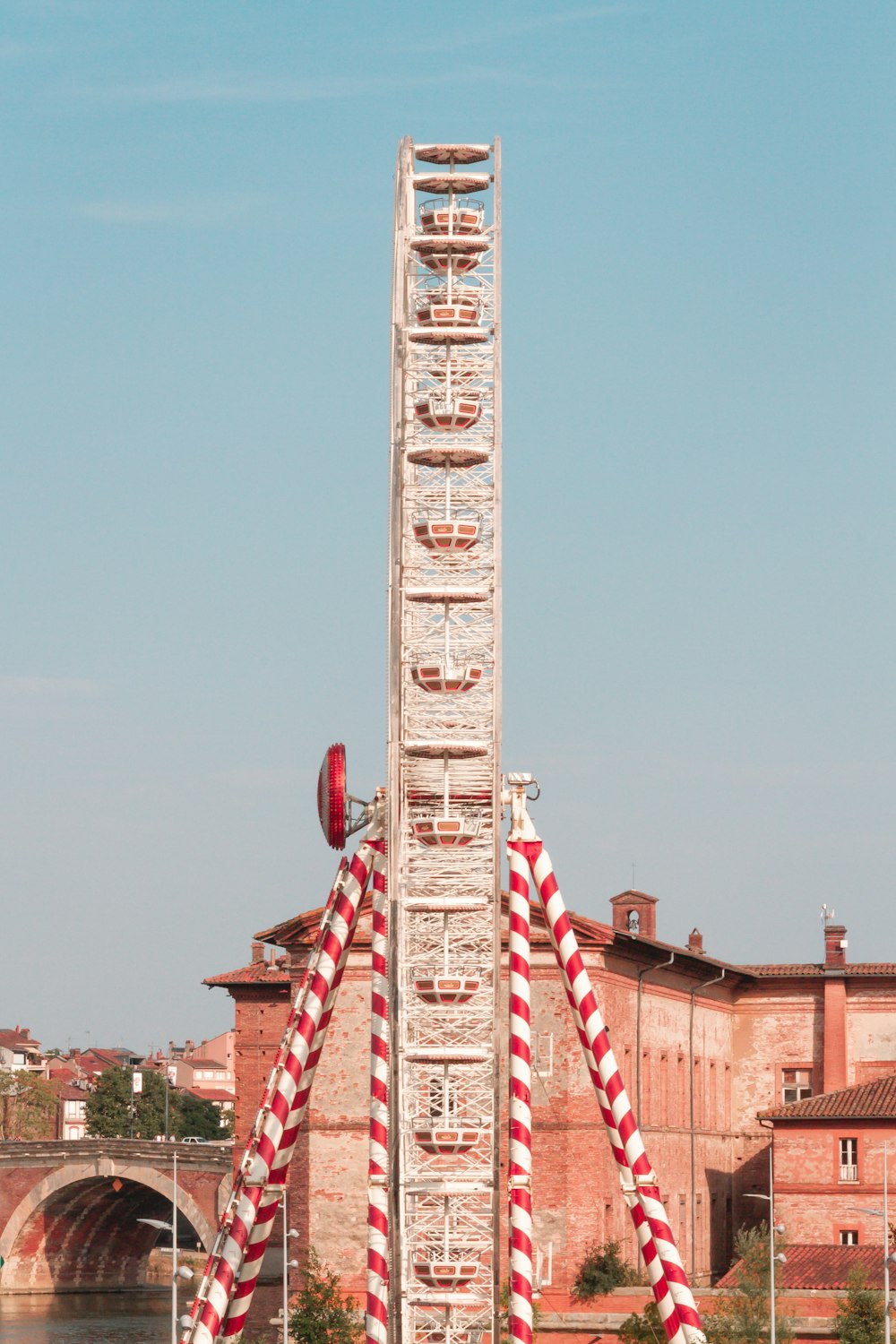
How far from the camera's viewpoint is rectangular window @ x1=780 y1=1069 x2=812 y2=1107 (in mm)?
81938

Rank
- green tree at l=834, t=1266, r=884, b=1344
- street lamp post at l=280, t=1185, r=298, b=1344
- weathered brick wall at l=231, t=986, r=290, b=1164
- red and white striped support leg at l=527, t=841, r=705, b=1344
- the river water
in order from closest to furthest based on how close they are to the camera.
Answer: red and white striped support leg at l=527, t=841, r=705, b=1344 < green tree at l=834, t=1266, r=884, b=1344 < street lamp post at l=280, t=1185, r=298, b=1344 < weathered brick wall at l=231, t=986, r=290, b=1164 < the river water

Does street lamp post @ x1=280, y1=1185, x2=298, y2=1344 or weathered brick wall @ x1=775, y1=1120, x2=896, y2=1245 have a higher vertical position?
weathered brick wall @ x1=775, y1=1120, x2=896, y2=1245

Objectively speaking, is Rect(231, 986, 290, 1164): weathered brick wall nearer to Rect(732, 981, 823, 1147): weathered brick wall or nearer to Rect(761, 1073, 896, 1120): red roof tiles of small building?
Rect(761, 1073, 896, 1120): red roof tiles of small building

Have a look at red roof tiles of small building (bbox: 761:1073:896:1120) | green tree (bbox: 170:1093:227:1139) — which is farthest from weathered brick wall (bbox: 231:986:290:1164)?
green tree (bbox: 170:1093:227:1139)

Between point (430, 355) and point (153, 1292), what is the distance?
2797 inches

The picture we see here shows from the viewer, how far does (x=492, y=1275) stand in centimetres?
3981

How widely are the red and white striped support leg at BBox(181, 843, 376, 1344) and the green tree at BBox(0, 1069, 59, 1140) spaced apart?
9593cm

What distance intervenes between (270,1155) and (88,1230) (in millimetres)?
62306

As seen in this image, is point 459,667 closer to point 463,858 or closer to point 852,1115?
point 463,858

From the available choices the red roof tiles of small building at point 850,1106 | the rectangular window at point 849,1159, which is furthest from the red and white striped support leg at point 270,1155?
the rectangular window at point 849,1159

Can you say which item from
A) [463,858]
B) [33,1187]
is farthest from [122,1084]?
[463,858]

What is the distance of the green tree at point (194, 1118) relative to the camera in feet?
478

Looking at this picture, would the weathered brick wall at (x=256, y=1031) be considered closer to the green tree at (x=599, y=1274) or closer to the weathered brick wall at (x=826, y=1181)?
the green tree at (x=599, y=1274)

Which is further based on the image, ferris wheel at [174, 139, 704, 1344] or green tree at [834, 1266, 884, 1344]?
green tree at [834, 1266, 884, 1344]
